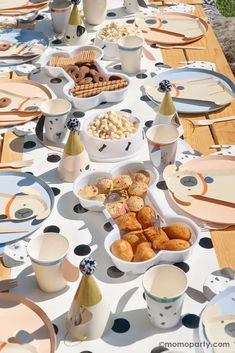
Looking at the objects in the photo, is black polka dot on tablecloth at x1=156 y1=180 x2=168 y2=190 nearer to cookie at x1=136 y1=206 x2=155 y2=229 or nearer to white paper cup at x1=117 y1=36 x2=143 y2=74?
cookie at x1=136 y1=206 x2=155 y2=229

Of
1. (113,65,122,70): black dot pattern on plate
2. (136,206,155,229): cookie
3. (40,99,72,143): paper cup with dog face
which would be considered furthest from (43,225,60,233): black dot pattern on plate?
(113,65,122,70): black dot pattern on plate

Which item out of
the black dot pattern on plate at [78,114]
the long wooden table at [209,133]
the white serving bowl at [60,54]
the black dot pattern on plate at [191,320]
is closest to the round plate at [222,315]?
the black dot pattern on plate at [191,320]

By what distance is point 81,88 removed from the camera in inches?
96.7

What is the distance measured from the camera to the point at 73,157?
206 centimetres

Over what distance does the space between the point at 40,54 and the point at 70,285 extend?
1.34 m

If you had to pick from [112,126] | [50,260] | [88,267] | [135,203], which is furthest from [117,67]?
[88,267]

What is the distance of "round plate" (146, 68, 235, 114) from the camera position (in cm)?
243

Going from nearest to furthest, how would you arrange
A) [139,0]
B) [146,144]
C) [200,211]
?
1. [200,211]
2. [146,144]
3. [139,0]

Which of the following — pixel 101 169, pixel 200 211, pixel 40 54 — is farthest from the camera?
pixel 40 54

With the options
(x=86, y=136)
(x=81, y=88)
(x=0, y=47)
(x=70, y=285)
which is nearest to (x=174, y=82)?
(x=81, y=88)

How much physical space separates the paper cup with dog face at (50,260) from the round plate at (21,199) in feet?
0.59

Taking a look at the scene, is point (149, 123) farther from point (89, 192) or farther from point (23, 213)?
point (23, 213)

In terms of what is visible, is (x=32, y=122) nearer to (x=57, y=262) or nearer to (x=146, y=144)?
(x=146, y=144)

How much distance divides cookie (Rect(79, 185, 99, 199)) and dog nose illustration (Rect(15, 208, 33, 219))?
164 mm
